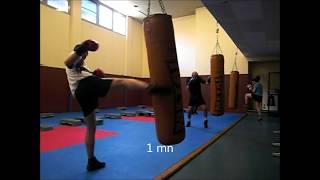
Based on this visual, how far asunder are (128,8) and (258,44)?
21.5ft

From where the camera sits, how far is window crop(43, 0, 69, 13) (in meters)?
8.56

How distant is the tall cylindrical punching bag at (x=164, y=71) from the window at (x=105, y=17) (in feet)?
32.4

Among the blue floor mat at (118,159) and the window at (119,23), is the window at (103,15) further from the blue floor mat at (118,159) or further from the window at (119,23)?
the blue floor mat at (118,159)

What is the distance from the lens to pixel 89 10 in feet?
34.6

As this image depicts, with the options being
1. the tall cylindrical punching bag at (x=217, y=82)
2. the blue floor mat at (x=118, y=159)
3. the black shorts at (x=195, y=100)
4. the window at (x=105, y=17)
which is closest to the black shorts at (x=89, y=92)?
the blue floor mat at (x=118, y=159)

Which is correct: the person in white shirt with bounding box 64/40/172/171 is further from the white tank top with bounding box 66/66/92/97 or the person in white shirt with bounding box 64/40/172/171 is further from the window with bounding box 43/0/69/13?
the window with bounding box 43/0/69/13

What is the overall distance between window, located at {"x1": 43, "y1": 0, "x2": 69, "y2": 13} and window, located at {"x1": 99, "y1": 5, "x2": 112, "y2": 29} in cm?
191

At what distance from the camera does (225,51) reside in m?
11.3

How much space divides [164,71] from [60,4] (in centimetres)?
868

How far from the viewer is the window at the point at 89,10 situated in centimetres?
1020
